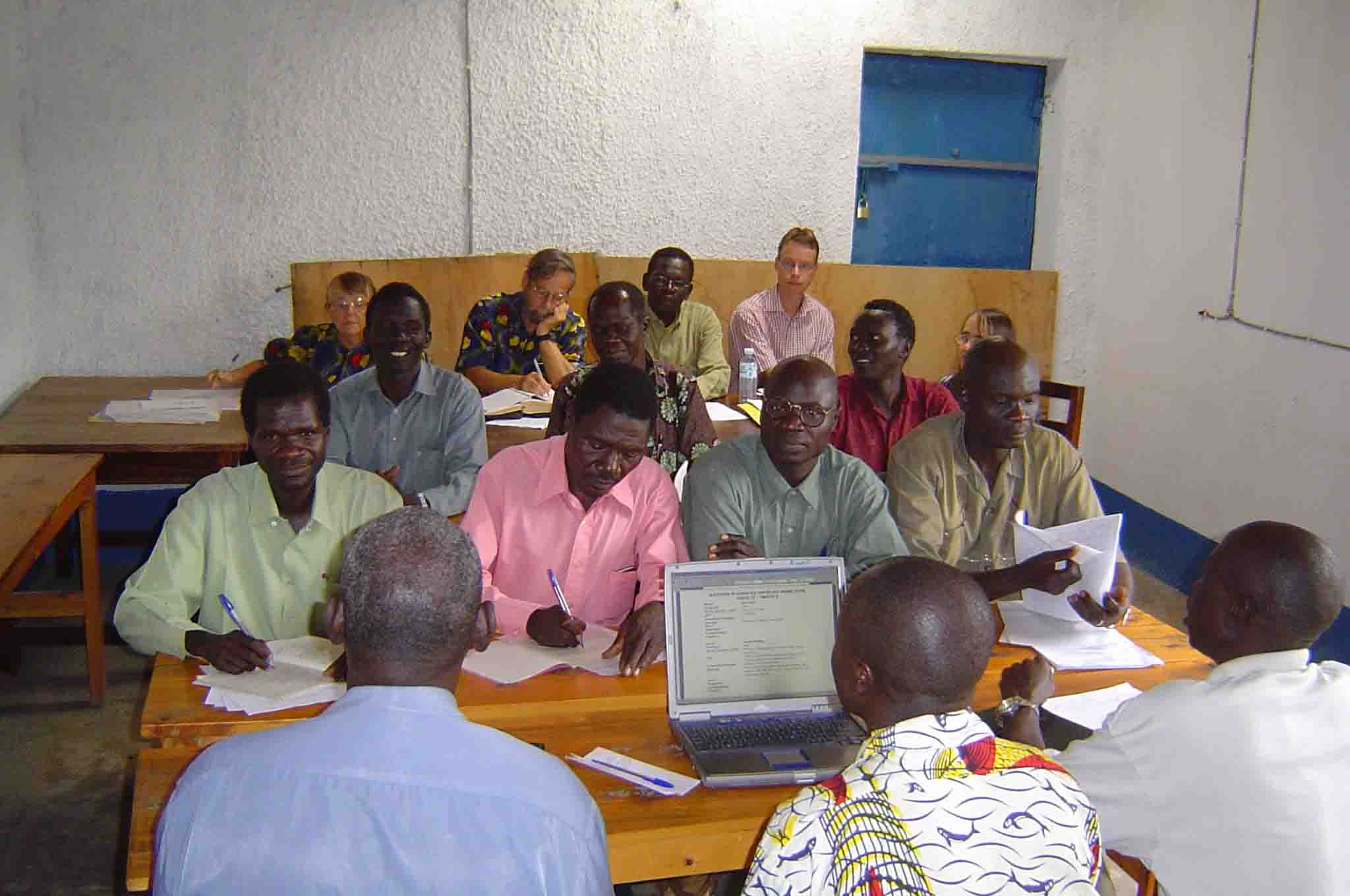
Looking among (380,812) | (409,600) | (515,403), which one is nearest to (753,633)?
(409,600)

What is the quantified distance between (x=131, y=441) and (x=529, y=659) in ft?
8.45

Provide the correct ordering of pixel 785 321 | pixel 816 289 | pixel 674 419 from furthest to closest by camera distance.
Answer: pixel 816 289, pixel 785 321, pixel 674 419

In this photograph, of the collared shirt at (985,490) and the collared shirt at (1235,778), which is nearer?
the collared shirt at (1235,778)

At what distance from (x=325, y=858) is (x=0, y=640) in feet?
11.2

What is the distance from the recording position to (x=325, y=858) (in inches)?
44.1

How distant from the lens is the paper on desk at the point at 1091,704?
2.10 metres

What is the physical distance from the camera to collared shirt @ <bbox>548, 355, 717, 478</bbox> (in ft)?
12.4

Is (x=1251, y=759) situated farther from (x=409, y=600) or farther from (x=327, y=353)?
(x=327, y=353)

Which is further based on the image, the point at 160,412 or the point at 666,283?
the point at 666,283

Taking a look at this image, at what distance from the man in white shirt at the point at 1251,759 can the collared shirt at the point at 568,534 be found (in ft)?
3.62

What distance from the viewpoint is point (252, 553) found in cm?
241

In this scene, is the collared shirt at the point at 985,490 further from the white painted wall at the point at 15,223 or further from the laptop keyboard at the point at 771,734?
the white painted wall at the point at 15,223

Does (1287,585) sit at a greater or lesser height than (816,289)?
lesser

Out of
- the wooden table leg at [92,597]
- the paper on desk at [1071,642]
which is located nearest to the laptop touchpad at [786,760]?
the paper on desk at [1071,642]
